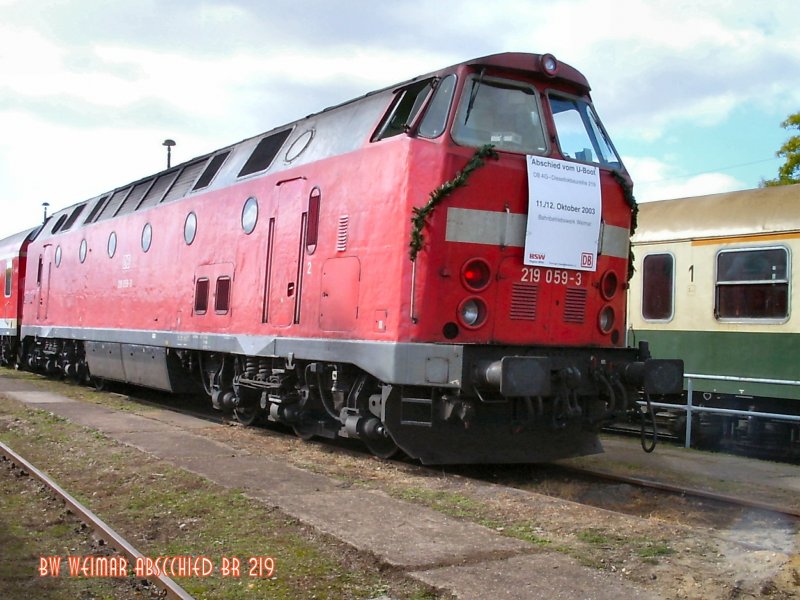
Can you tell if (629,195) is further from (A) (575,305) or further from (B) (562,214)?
(A) (575,305)

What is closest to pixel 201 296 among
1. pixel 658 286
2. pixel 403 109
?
pixel 403 109

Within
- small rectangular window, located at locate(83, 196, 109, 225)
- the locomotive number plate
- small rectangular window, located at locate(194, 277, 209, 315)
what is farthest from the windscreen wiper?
small rectangular window, located at locate(83, 196, 109, 225)

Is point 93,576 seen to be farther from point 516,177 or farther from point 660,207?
point 660,207

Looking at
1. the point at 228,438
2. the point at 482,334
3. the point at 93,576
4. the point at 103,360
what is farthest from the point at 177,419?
the point at 93,576

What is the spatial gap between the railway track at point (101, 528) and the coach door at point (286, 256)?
2.80 m

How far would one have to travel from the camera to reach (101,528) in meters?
5.63

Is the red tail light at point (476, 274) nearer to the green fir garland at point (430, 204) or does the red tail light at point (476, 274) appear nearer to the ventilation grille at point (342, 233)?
the green fir garland at point (430, 204)

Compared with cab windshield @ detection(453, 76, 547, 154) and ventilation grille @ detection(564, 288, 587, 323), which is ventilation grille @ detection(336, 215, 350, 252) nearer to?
cab windshield @ detection(453, 76, 547, 154)

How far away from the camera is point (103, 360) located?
14508 millimetres

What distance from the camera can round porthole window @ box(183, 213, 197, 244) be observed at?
11234mm

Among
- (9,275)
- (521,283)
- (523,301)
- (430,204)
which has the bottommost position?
(523,301)

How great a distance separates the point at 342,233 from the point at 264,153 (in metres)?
2.55

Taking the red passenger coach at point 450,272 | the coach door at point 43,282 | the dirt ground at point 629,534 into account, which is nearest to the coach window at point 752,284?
the red passenger coach at point 450,272

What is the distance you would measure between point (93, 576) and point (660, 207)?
9.55 metres
